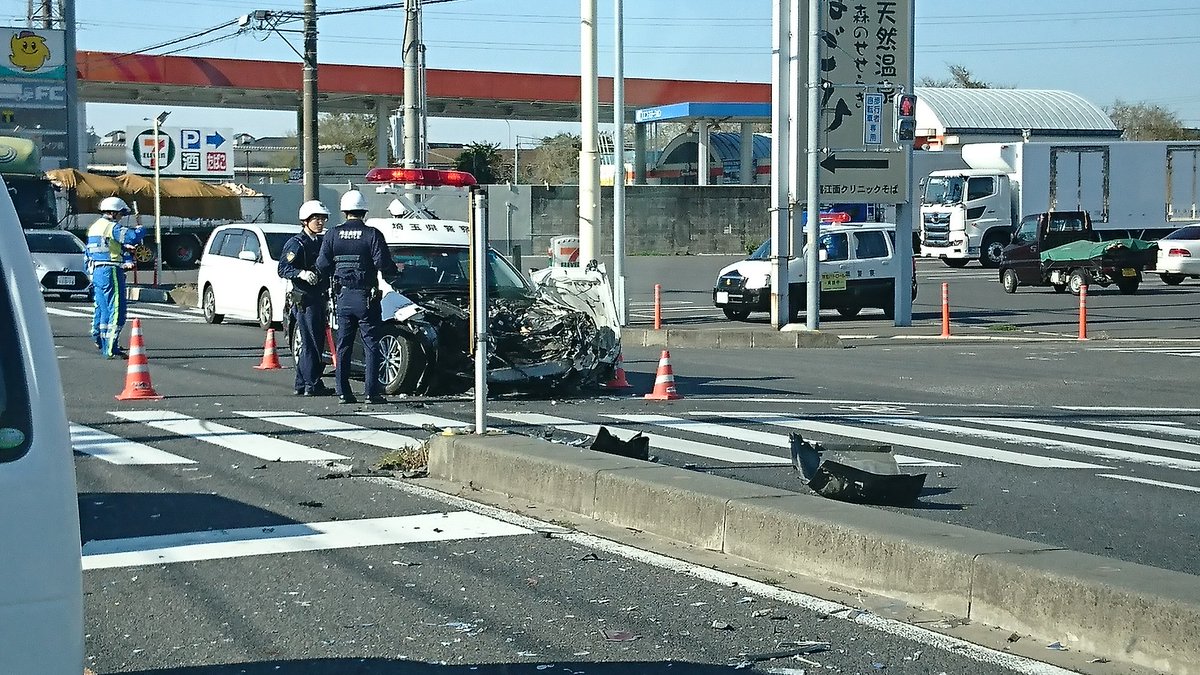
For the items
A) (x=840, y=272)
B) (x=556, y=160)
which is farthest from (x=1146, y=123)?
(x=840, y=272)

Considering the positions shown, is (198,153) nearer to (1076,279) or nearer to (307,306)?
(1076,279)

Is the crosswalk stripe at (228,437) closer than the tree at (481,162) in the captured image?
Yes

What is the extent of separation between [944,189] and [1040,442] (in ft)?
122

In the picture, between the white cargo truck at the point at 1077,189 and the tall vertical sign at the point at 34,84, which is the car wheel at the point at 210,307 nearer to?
the tall vertical sign at the point at 34,84

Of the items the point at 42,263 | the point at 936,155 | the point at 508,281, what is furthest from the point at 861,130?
the point at 936,155

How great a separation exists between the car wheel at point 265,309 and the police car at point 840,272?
9.06 m

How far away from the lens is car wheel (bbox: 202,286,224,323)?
2433 centimetres

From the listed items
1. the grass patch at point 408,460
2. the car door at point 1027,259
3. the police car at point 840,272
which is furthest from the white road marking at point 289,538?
the car door at point 1027,259

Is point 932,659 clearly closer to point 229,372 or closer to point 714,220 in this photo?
point 229,372

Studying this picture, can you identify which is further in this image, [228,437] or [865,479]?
[228,437]

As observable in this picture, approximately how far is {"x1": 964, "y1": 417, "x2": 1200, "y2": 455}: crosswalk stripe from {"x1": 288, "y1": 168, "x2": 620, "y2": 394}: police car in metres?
3.81

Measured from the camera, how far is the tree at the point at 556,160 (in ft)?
270

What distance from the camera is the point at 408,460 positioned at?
9.56 meters

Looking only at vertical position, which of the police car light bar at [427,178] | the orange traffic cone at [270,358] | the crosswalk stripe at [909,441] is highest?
the police car light bar at [427,178]
